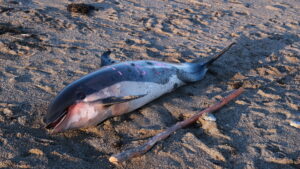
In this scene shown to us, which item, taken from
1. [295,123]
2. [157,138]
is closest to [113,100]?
[157,138]

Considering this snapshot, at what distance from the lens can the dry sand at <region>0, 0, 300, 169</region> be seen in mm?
3119

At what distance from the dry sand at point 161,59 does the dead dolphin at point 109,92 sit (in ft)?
0.51

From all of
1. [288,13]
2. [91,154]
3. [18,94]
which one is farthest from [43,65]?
[288,13]

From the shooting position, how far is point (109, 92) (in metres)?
3.41

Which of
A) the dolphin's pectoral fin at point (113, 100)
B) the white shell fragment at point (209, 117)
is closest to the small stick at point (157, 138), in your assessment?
the white shell fragment at point (209, 117)

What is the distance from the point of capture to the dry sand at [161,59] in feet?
10.2

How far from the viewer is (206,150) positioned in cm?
322

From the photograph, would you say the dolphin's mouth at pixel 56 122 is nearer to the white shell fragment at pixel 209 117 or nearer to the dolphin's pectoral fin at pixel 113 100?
the dolphin's pectoral fin at pixel 113 100

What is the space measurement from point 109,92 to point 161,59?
6.58ft

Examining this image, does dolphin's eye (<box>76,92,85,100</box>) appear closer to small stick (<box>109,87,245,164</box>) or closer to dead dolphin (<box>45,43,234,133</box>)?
dead dolphin (<box>45,43,234,133</box>)

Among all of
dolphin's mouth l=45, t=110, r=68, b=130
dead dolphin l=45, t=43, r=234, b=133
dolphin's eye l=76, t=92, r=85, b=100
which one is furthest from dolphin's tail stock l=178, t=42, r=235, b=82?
dolphin's mouth l=45, t=110, r=68, b=130

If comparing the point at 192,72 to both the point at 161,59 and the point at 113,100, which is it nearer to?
the point at 161,59

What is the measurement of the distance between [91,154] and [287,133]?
2348mm

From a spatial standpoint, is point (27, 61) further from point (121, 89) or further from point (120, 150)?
point (120, 150)
